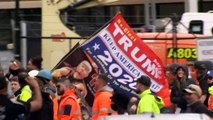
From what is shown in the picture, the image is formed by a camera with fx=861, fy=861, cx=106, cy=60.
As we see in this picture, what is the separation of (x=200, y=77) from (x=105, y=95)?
7.24 feet

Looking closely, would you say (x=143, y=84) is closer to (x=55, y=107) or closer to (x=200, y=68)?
(x=55, y=107)

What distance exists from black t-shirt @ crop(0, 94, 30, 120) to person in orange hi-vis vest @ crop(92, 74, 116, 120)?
2.50 m

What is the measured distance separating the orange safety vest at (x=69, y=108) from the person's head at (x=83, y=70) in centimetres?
136

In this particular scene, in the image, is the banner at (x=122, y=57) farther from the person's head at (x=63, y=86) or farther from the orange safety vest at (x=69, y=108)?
the orange safety vest at (x=69, y=108)

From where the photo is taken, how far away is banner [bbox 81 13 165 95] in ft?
41.7

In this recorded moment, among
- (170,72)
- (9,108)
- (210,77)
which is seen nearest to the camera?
(9,108)

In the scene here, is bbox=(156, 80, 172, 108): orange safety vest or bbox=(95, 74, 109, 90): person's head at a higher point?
bbox=(95, 74, 109, 90): person's head

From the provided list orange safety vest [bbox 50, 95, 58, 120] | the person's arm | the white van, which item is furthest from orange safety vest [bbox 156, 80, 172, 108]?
the white van

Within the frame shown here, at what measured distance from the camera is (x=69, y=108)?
11.9 m

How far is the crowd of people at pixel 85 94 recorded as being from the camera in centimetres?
1037

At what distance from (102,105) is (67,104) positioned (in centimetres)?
73

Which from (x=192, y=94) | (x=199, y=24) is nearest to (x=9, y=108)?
(x=192, y=94)

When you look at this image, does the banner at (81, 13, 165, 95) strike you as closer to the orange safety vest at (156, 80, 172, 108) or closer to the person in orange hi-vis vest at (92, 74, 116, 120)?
the orange safety vest at (156, 80, 172, 108)

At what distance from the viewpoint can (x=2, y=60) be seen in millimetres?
21094
